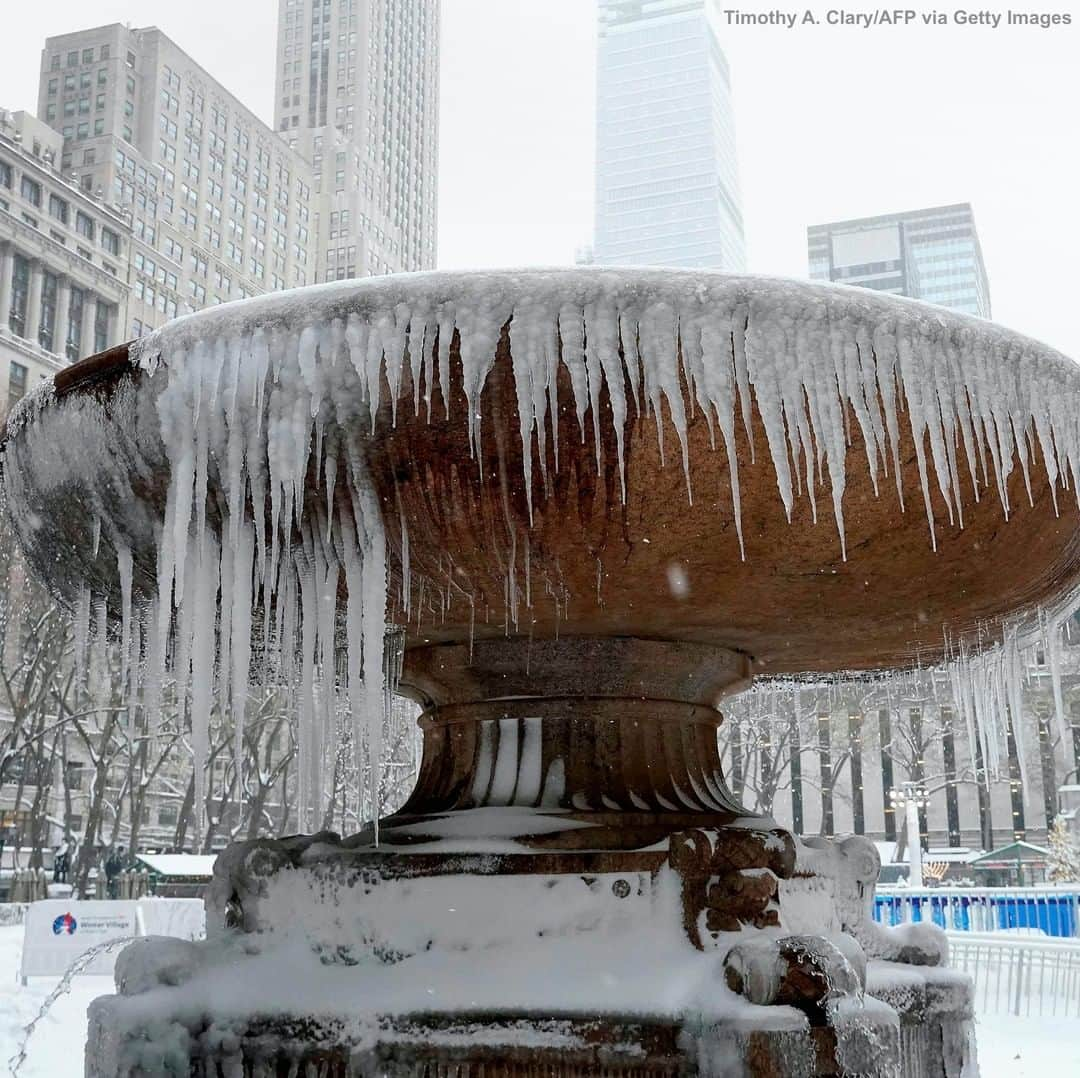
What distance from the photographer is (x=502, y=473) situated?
3148 millimetres

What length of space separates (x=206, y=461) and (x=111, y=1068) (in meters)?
1.75

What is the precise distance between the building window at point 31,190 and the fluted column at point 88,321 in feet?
18.0

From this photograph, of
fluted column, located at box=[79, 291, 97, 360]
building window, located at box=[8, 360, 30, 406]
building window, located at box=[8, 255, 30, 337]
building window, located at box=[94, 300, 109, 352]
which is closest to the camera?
building window, located at box=[8, 360, 30, 406]

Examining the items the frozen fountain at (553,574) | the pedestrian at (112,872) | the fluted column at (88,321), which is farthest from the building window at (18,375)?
the frozen fountain at (553,574)

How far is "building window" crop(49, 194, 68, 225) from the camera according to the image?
210 ft

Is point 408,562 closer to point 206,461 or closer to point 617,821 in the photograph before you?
point 206,461

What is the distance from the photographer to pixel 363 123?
104125 millimetres

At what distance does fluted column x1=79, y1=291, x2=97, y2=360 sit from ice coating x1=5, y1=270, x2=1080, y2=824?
63839 mm

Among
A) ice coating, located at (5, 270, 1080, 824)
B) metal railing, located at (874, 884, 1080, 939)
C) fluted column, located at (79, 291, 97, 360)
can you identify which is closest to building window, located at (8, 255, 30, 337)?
fluted column, located at (79, 291, 97, 360)

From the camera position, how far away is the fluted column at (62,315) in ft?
197

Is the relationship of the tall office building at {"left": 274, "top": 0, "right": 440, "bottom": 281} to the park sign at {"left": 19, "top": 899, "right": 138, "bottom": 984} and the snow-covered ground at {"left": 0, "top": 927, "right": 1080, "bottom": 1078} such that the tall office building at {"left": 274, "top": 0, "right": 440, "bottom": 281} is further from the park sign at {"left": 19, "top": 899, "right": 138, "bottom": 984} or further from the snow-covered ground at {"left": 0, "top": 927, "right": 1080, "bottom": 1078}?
the snow-covered ground at {"left": 0, "top": 927, "right": 1080, "bottom": 1078}

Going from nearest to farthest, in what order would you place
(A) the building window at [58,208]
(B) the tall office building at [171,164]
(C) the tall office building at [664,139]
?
1. (A) the building window at [58,208]
2. (B) the tall office building at [171,164]
3. (C) the tall office building at [664,139]

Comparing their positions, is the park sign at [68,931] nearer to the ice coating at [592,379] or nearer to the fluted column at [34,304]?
the ice coating at [592,379]

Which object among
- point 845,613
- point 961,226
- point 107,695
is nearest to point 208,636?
point 845,613
